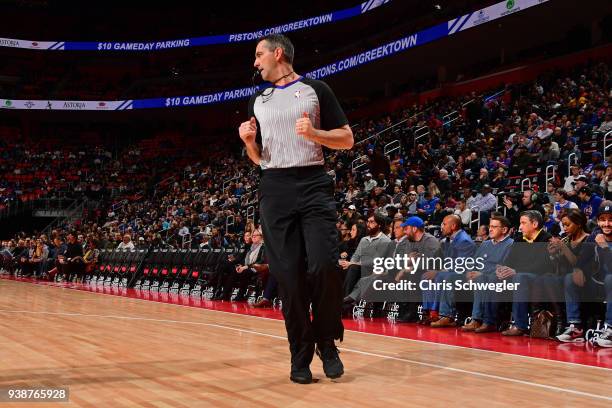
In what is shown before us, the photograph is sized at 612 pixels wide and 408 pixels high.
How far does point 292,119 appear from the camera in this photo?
344cm

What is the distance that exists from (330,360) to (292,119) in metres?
1.20

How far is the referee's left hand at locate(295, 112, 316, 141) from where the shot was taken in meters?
3.20

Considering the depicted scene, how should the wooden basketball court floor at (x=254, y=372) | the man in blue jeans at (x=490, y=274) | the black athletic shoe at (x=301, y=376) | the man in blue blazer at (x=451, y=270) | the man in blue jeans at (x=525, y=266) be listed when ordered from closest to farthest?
the wooden basketball court floor at (x=254, y=372)
the black athletic shoe at (x=301, y=376)
the man in blue jeans at (x=525, y=266)
the man in blue jeans at (x=490, y=274)
the man in blue blazer at (x=451, y=270)

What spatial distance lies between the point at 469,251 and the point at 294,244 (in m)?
4.16

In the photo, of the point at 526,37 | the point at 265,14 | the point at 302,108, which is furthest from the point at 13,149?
the point at 302,108

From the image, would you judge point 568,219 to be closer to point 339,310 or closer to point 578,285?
point 578,285

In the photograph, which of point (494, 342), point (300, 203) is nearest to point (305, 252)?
point (300, 203)

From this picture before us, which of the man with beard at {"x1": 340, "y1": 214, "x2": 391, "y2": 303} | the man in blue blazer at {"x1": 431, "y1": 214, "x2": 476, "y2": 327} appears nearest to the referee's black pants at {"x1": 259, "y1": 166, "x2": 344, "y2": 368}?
the man in blue blazer at {"x1": 431, "y1": 214, "x2": 476, "y2": 327}

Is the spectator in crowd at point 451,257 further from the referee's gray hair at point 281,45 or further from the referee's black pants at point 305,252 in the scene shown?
the referee's gray hair at point 281,45

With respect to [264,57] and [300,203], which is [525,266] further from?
[264,57]

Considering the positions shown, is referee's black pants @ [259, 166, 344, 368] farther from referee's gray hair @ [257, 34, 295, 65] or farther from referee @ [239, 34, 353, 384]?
referee's gray hair @ [257, 34, 295, 65]

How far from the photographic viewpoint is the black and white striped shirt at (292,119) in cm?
343

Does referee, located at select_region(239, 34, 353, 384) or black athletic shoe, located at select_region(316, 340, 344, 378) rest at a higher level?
referee, located at select_region(239, 34, 353, 384)

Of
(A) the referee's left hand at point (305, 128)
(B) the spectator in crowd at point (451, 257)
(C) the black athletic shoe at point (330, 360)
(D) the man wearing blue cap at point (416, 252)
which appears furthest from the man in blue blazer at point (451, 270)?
(A) the referee's left hand at point (305, 128)
